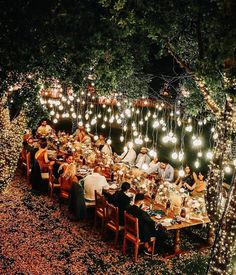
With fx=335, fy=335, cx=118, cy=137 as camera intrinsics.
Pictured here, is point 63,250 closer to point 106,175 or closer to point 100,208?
point 100,208

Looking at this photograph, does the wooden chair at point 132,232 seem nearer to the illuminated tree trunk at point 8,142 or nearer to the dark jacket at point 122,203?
the dark jacket at point 122,203

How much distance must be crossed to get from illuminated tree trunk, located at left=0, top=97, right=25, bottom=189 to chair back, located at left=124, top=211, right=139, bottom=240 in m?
4.68

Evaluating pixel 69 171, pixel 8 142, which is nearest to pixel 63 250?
pixel 69 171

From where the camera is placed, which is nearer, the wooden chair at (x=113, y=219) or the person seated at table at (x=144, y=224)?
the person seated at table at (x=144, y=224)

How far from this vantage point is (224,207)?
631 centimetres

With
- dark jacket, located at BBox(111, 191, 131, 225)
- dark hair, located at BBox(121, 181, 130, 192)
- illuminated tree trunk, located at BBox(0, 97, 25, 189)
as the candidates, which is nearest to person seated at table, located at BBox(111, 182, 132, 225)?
dark jacket, located at BBox(111, 191, 131, 225)

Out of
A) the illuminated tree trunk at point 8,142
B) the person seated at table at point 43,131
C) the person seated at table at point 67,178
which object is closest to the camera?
the person seated at table at point 67,178

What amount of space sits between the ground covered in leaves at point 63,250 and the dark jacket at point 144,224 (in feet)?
1.97

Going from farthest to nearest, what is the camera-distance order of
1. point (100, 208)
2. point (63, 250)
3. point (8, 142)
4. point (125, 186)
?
1. point (8, 142)
2. point (100, 208)
3. point (125, 186)
4. point (63, 250)

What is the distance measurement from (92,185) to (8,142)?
121 inches

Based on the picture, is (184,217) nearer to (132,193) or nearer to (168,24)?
(132,193)

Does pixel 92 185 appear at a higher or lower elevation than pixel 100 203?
higher

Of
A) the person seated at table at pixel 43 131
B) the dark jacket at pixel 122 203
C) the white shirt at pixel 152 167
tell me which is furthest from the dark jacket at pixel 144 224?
the person seated at table at pixel 43 131

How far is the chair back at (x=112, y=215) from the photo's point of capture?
803 centimetres
